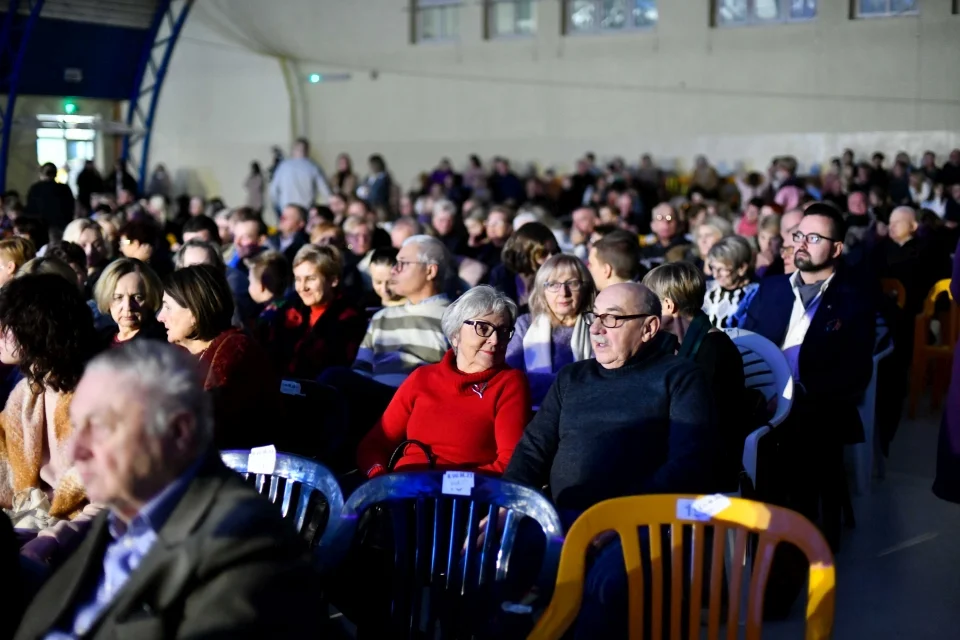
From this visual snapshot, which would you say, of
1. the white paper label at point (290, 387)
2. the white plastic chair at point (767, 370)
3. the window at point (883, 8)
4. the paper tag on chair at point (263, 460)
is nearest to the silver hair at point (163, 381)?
the paper tag on chair at point (263, 460)

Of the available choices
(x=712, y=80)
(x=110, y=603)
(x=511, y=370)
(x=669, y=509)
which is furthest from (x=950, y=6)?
(x=110, y=603)

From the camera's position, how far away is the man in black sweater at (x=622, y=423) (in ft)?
10.3

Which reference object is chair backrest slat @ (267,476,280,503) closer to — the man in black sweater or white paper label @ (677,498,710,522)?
the man in black sweater

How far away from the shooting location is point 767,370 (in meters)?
4.41

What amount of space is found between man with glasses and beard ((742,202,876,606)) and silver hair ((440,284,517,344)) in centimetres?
118

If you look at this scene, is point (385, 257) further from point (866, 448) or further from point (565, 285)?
point (866, 448)

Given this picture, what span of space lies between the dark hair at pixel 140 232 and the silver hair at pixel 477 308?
325 centimetres

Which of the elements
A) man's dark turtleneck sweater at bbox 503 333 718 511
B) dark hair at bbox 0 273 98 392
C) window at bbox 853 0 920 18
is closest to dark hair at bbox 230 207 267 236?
dark hair at bbox 0 273 98 392

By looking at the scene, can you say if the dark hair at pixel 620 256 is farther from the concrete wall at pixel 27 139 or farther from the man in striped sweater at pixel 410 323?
the concrete wall at pixel 27 139

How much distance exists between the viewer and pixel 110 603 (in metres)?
1.85

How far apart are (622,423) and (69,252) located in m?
3.98

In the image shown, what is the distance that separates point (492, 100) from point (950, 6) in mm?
7033

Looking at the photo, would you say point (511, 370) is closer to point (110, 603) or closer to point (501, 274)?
point (110, 603)

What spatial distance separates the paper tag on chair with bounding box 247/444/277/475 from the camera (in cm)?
292
